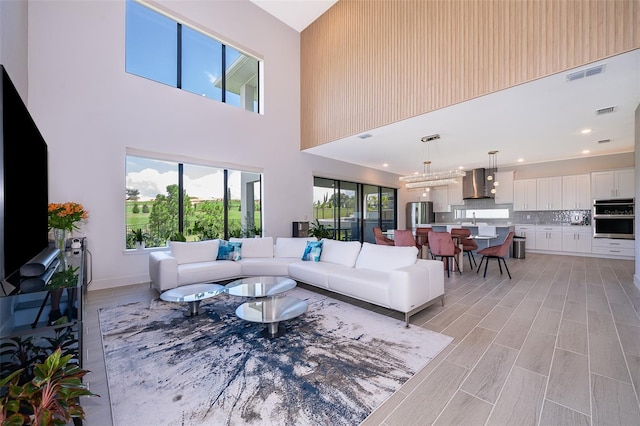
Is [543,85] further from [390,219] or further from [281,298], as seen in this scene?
[390,219]

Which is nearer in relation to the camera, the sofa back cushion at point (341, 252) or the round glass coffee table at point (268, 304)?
the round glass coffee table at point (268, 304)

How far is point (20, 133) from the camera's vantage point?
149 centimetres

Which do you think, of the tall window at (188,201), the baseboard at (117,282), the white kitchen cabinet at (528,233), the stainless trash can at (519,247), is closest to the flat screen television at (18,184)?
the baseboard at (117,282)

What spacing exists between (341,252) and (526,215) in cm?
769

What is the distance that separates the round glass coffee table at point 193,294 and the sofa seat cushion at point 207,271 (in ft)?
2.19

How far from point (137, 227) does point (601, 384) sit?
609cm

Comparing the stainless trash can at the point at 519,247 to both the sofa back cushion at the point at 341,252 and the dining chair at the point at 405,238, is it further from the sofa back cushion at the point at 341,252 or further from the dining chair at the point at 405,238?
the sofa back cushion at the point at 341,252

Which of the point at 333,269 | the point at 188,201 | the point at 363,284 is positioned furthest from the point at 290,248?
the point at 188,201

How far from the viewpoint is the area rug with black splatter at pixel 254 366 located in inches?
62.5

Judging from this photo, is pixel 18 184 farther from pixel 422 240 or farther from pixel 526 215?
pixel 526 215

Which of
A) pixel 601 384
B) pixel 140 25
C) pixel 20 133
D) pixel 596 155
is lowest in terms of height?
pixel 601 384

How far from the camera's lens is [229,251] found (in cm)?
452

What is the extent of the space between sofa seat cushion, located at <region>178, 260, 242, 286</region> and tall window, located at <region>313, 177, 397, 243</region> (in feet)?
11.9

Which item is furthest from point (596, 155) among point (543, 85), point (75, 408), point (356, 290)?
point (75, 408)
